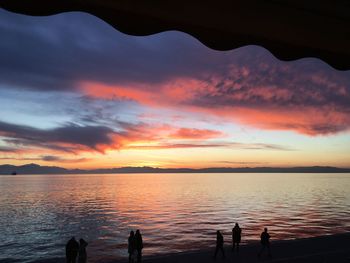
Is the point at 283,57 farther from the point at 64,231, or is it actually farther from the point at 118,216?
the point at 118,216

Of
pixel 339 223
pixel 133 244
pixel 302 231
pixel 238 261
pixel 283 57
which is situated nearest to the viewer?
pixel 283 57

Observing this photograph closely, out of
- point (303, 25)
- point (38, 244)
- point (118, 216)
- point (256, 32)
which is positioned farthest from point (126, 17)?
point (118, 216)

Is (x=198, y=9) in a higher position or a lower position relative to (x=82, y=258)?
higher

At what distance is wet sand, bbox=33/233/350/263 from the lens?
62.8 feet

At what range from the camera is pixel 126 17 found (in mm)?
2256

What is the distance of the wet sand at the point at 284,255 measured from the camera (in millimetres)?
19141

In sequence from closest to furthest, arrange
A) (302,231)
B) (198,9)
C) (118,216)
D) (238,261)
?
(198,9) < (238,261) < (302,231) < (118,216)

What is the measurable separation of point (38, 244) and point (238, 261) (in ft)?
84.3

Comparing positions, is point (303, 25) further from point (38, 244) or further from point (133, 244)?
point (38, 244)

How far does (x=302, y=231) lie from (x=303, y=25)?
45.2m

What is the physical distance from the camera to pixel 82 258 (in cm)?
1520

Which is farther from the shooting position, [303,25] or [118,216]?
[118,216]

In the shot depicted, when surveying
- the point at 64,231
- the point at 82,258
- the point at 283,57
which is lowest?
the point at 64,231

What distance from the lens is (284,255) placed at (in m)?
20.5
